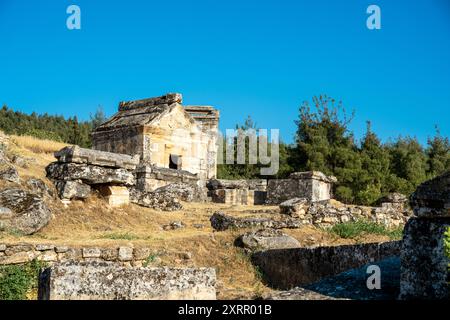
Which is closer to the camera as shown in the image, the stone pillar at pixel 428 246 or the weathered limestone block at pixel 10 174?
the stone pillar at pixel 428 246

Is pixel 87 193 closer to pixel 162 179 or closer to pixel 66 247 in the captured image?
pixel 66 247

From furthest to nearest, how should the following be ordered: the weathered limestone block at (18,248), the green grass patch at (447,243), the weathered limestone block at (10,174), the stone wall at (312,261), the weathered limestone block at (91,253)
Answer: the weathered limestone block at (10,174) → the stone wall at (312,261) → the weathered limestone block at (91,253) → the weathered limestone block at (18,248) → the green grass patch at (447,243)

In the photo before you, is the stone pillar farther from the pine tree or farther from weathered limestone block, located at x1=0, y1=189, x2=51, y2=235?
the pine tree

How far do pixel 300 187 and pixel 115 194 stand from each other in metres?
8.58

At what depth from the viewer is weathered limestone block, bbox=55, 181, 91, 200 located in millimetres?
13188

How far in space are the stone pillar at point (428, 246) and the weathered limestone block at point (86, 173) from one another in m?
10.4

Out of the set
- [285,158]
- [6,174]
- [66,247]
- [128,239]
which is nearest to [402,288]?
[66,247]

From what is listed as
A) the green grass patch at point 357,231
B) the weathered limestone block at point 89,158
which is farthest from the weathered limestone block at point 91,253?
the green grass patch at point 357,231

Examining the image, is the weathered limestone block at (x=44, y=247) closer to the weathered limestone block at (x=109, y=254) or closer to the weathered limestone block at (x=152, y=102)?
the weathered limestone block at (x=109, y=254)

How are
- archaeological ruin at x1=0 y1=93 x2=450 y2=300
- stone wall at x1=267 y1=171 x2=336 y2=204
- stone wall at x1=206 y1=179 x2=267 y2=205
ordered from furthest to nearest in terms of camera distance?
stone wall at x1=206 y1=179 x2=267 y2=205 < stone wall at x1=267 y1=171 x2=336 y2=204 < archaeological ruin at x1=0 y1=93 x2=450 y2=300

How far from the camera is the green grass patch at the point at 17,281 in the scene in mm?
8180

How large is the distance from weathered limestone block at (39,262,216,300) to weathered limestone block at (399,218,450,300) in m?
1.56

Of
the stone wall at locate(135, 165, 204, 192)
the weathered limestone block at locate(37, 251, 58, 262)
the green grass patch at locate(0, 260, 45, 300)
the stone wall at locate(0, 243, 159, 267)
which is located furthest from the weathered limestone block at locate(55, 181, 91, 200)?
the stone wall at locate(135, 165, 204, 192)

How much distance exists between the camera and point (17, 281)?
8.39m
